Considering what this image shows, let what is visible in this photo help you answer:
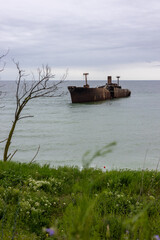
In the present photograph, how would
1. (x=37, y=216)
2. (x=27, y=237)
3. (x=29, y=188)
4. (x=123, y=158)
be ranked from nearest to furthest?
(x=27, y=237)
(x=37, y=216)
(x=29, y=188)
(x=123, y=158)

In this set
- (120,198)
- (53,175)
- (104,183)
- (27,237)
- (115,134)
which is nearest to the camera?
(27,237)

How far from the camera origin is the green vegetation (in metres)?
3.67

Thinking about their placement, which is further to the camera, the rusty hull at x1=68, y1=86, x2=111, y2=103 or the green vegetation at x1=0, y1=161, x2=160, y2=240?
the rusty hull at x1=68, y1=86, x2=111, y2=103

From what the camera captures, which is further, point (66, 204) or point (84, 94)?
point (84, 94)

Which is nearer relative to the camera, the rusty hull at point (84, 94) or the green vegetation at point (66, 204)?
A: the green vegetation at point (66, 204)

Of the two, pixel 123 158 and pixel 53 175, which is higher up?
pixel 53 175

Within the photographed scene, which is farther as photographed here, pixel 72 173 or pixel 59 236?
pixel 72 173

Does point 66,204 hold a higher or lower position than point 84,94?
lower

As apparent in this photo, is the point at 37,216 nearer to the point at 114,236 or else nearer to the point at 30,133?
the point at 114,236

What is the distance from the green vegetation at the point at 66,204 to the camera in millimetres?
3672

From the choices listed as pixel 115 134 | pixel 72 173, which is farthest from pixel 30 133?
pixel 72 173

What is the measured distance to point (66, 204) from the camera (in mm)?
4770

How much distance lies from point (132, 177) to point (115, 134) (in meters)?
15.7

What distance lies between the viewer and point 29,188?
5.09 meters
